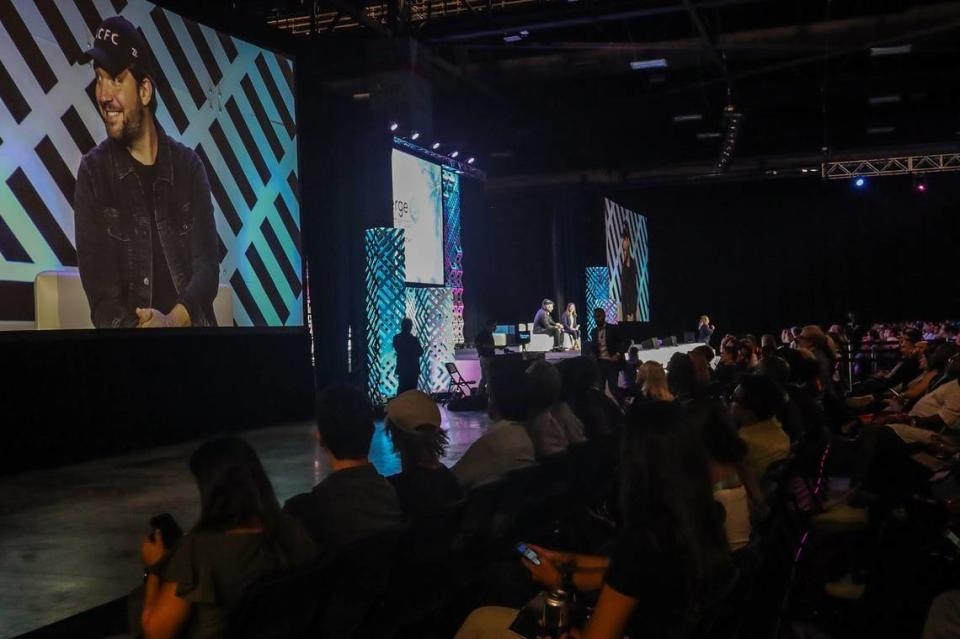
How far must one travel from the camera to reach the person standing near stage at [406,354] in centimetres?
1088

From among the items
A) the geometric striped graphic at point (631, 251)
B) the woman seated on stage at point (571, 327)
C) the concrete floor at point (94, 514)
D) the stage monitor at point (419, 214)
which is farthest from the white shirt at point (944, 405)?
the geometric striped graphic at point (631, 251)

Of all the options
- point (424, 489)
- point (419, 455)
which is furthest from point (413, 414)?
point (424, 489)

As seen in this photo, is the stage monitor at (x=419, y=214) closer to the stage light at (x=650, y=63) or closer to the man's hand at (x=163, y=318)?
the stage light at (x=650, y=63)

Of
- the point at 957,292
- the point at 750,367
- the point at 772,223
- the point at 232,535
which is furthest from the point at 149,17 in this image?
the point at 957,292

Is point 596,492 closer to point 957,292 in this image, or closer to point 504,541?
point 504,541

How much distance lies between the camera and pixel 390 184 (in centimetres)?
1244

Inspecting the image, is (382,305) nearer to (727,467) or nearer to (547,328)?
(547,328)

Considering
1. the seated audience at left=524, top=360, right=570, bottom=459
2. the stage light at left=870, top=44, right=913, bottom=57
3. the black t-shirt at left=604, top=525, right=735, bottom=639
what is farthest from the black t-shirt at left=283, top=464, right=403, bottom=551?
the stage light at left=870, top=44, right=913, bottom=57

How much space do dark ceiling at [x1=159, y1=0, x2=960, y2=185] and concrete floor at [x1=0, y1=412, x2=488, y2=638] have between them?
5.28 m

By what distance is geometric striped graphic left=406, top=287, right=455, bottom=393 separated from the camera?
12.8 meters

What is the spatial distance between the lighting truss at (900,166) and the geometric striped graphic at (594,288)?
5016mm

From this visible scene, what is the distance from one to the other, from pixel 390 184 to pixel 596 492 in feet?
30.8

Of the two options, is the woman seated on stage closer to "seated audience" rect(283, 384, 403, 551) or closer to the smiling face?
the smiling face

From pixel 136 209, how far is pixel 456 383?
6186 mm
